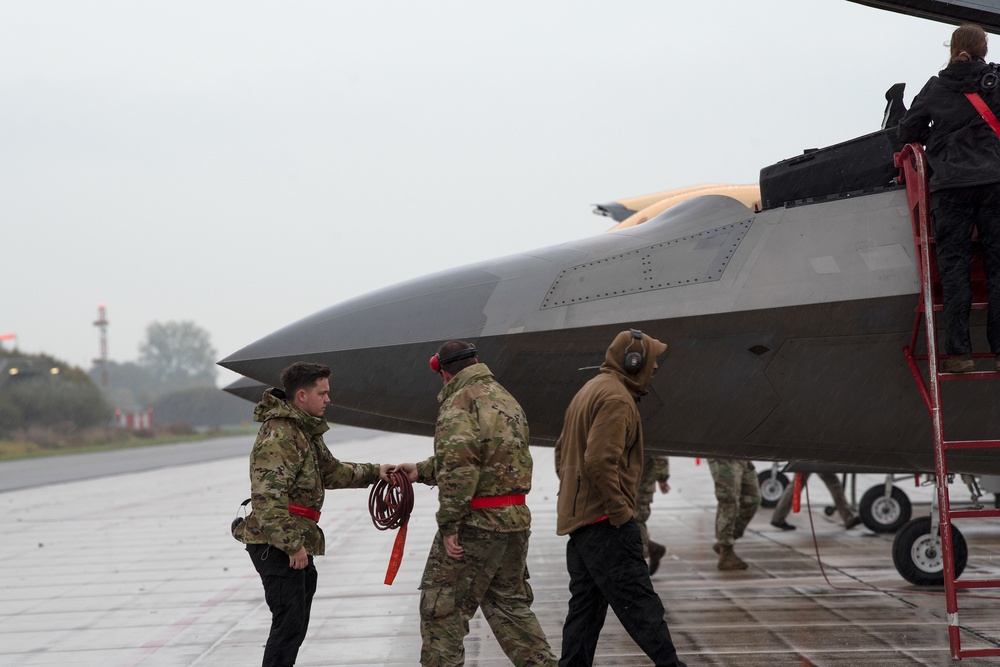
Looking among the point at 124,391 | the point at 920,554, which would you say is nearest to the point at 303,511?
the point at 920,554

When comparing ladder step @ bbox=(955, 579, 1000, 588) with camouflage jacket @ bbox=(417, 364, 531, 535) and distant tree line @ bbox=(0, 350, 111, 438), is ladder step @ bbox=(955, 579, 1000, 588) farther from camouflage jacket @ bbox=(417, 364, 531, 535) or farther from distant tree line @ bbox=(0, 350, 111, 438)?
distant tree line @ bbox=(0, 350, 111, 438)

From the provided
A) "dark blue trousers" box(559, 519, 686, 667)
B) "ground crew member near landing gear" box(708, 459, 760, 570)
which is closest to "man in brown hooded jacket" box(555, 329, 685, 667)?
"dark blue trousers" box(559, 519, 686, 667)

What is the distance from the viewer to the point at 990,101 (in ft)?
17.9

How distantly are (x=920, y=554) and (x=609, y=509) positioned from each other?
5.22 metres

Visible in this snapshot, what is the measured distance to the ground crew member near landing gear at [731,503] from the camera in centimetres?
Result: 985

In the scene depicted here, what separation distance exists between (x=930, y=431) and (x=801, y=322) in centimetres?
114

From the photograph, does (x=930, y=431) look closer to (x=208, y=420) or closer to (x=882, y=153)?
(x=882, y=153)

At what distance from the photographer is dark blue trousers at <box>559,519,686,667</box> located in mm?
4727

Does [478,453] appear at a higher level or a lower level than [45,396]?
lower

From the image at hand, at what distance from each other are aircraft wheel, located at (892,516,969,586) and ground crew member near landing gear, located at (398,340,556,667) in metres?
4.90

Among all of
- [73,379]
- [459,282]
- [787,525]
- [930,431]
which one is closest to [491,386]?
[459,282]

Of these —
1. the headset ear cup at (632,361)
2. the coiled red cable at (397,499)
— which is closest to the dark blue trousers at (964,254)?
the headset ear cup at (632,361)

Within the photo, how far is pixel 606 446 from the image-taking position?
479 cm

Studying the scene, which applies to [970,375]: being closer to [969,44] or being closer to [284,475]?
[969,44]
